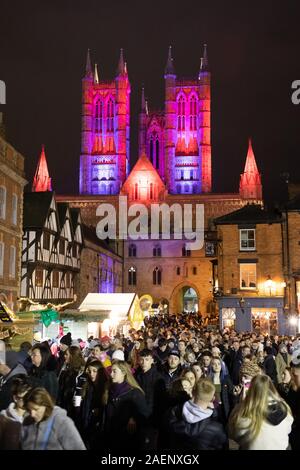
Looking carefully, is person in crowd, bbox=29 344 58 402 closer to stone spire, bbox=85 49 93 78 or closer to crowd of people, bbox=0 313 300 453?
crowd of people, bbox=0 313 300 453

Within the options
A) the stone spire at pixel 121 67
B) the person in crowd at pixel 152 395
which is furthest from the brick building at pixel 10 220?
the stone spire at pixel 121 67

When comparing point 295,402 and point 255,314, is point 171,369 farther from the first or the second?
point 255,314

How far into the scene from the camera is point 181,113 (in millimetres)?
87000

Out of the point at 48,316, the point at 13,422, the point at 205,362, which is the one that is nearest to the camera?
the point at 13,422

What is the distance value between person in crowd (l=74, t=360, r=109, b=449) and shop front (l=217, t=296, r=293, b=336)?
25955mm

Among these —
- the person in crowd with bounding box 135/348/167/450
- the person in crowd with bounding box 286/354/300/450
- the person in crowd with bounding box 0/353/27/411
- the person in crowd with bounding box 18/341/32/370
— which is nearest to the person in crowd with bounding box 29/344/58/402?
the person in crowd with bounding box 0/353/27/411

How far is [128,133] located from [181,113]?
382 inches

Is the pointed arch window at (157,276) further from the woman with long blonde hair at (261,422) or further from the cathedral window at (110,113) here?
the woman with long blonde hair at (261,422)

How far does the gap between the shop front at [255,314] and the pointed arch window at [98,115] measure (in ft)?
199

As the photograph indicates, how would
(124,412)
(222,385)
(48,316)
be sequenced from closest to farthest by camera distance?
(124,412), (222,385), (48,316)

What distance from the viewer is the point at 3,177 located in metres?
24.3

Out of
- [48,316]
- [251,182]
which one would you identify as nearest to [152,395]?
[48,316]

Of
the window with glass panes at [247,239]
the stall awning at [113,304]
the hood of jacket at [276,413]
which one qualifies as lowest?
the hood of jacket at [276,413]

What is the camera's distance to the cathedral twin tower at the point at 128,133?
83438 millimetres
